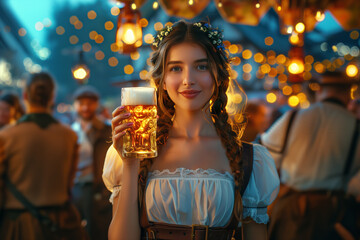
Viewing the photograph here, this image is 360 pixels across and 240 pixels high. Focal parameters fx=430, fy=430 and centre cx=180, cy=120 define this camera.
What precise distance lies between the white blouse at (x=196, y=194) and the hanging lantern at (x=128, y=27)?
113cm

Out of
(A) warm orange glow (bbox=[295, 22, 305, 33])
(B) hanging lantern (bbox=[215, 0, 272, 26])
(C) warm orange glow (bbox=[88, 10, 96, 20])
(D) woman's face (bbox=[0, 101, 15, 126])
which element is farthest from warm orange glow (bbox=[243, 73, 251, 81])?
(C) warm orange glow (bbox=[88, 10, 96, 20])

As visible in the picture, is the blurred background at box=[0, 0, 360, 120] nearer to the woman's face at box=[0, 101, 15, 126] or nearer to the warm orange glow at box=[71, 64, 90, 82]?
the warm orange glow at box=[71, 64, 90, 82]

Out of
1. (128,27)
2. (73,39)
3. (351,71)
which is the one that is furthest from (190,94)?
(73,39)

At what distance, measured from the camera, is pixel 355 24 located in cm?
330

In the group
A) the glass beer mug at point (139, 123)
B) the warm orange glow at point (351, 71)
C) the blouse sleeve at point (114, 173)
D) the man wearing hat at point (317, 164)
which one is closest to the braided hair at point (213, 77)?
the blouse sleeve at point (114, 173)

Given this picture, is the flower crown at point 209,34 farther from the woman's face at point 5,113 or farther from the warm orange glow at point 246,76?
the warm orange glow at point 246,76

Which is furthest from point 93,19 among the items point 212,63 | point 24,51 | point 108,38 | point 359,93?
point 212,63

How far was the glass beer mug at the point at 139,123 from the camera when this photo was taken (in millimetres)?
1854

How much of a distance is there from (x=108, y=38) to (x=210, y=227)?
110 feet

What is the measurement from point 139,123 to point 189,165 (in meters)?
0.38

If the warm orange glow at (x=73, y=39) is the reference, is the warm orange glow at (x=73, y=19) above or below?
above

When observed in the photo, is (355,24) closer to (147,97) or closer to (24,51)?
(147,97)

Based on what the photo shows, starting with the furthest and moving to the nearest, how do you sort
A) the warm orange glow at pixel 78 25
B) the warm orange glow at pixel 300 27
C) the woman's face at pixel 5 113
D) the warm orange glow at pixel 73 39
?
the warm orange glow at pixel 78 25 < the warm orange glow at pixel 73 39 < the woman's face at pixel 5 113 < the warm orange glow at pixel 300 27

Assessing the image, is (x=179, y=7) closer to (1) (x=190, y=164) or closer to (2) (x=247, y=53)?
(1) (x=190, y=164)
